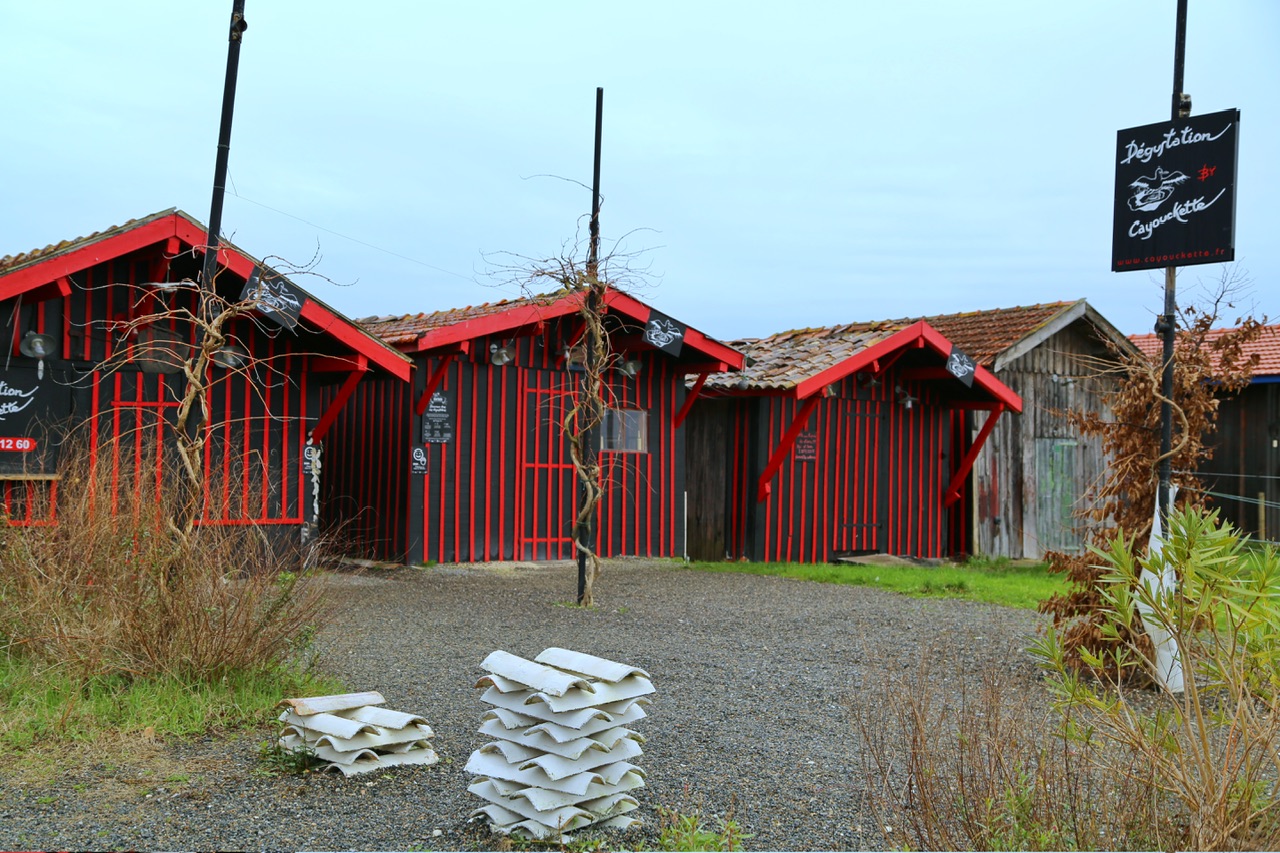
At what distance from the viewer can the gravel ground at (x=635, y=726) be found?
4293mm

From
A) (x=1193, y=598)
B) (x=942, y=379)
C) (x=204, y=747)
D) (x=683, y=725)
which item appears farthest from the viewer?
(x=942, y=379)

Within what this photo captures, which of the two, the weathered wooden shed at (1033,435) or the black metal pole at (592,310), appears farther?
the weathered wooden shed at (1033,435)

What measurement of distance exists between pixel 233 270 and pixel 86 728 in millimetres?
6362

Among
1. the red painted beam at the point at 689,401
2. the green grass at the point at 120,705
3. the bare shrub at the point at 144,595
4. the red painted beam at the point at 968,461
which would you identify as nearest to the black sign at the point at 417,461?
the red painted beam at the point at 689,401

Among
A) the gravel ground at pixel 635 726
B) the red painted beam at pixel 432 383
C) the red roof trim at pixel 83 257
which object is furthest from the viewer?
the red painted beam at pixel 432 383

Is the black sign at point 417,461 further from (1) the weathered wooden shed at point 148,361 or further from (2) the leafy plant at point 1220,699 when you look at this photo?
(2) the leafy plant at point 1220,699

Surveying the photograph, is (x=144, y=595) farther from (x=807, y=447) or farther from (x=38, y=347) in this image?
(x=807, y=447)

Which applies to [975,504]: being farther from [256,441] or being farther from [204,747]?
[204,747]

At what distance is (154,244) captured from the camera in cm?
1074

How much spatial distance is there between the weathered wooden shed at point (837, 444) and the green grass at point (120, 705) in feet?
30.2

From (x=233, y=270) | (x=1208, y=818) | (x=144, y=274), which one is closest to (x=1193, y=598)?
(x=1208, y=818)

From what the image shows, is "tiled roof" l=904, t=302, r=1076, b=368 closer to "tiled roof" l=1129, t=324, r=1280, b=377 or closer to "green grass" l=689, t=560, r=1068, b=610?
"tiled roof" l=1129, t=324, r=1280, b=377

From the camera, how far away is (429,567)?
504 inches

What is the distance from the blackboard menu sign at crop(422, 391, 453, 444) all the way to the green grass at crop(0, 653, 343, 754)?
6.88m
